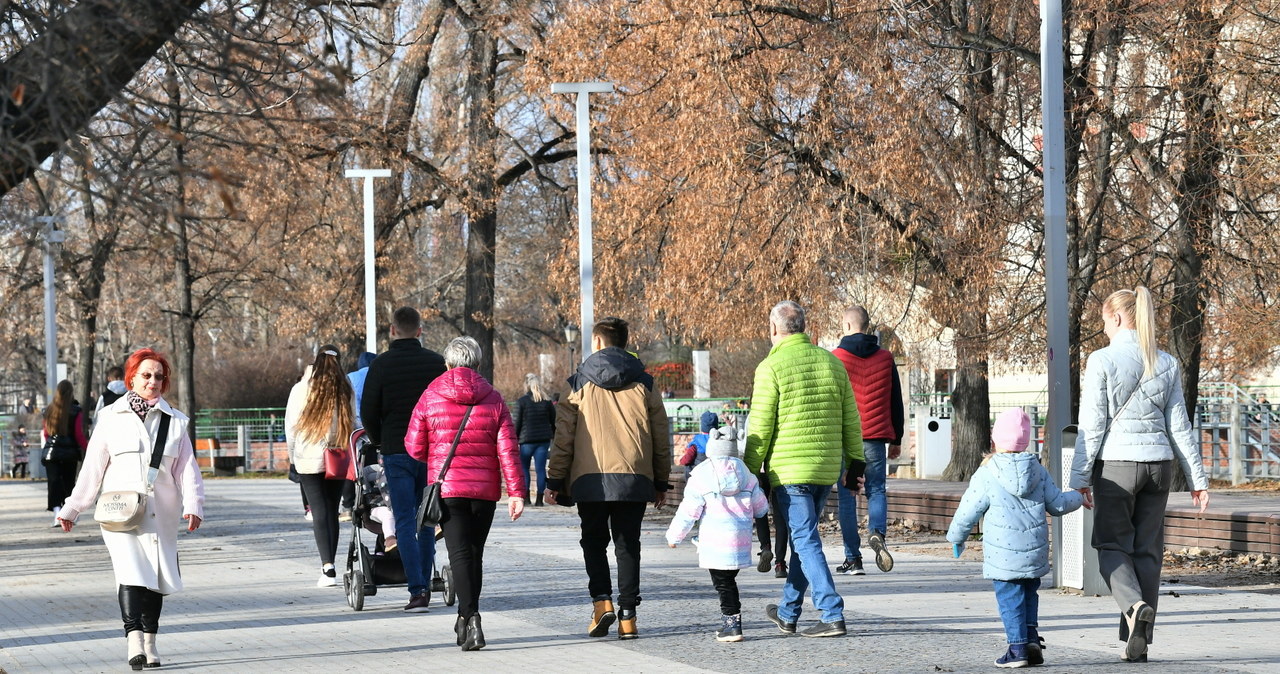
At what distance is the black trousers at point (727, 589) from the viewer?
28.4ft

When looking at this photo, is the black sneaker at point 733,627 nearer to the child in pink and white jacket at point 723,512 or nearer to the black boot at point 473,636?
the child in pink and white jacket at point 723,512

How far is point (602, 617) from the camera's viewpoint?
354 inches

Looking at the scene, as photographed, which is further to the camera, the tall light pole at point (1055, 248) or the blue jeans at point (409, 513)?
the tall light pole at point (1055, 248)

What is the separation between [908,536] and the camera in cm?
1526

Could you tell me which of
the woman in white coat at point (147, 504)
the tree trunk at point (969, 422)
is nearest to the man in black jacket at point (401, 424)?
the woman in white coat at point (147, 504)

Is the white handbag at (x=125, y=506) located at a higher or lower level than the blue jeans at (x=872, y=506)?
higher

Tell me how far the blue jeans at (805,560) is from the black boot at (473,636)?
1639 mm

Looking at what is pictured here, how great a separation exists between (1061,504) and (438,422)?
3306 mm

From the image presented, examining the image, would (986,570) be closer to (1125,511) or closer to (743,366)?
(1125,511)

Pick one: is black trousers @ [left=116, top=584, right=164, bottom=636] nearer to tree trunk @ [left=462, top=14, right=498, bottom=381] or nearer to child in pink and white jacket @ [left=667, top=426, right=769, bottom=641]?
child in pink and white jacket @ [left=667, top=426, right=769, bottom=641]

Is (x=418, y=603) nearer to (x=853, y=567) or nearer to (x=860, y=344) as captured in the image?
(x=853, y=567)

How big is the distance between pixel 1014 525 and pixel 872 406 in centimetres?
445

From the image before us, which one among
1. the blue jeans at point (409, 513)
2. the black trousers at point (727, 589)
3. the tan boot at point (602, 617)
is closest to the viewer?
the black trousers at point (727, 589)

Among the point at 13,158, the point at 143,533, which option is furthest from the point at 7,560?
the point at 13,158
